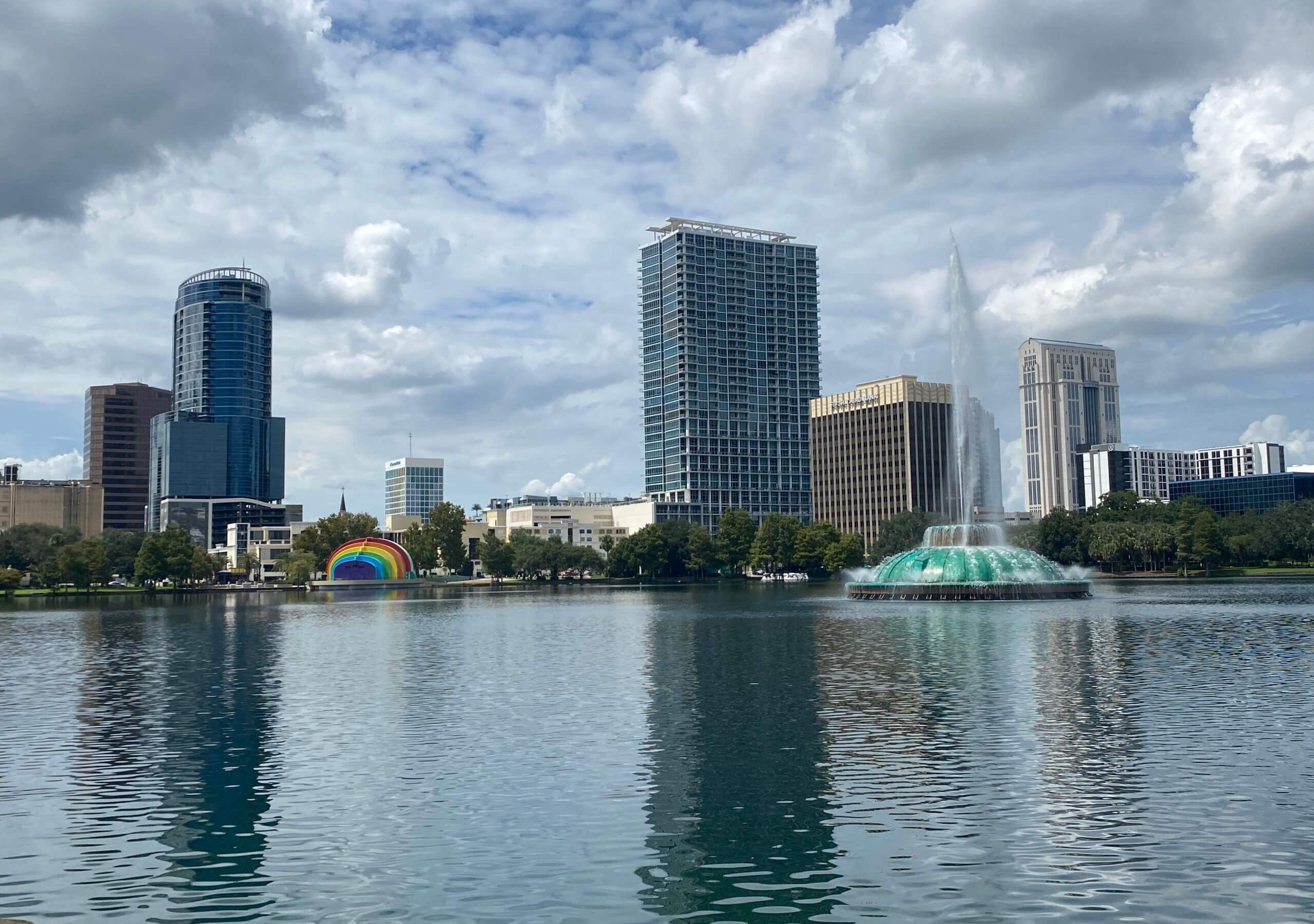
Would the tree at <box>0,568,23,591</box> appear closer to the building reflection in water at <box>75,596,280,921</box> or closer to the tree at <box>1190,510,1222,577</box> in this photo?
the building reflection in water at <box>75,596,280,921</box>

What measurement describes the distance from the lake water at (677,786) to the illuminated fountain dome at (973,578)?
46652 millimetres

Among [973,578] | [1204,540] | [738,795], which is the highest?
[1204,540]

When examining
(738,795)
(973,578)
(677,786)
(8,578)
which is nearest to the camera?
(738,795)

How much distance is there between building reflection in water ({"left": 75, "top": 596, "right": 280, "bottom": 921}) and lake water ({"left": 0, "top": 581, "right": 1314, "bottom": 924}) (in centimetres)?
12

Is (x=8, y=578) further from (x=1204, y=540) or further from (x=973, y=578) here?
(x=1204, y=540)

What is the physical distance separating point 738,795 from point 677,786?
5.52 feet

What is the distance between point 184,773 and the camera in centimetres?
3008

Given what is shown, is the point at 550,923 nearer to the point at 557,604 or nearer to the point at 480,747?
the point at 480,747

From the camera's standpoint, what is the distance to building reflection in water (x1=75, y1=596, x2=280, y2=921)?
66.5 feet

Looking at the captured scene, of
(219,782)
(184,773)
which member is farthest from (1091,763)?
(184,773)

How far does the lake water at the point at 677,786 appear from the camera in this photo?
19094 mm

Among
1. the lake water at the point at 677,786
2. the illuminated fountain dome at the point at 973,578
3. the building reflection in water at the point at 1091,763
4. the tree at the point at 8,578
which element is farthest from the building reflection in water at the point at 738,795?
the tree at the point at 8,578

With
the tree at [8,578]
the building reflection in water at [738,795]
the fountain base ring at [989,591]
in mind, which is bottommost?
the building reflection in water at [738,795]

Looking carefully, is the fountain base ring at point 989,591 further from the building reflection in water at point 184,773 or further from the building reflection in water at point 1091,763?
the building reflection in water at point 184,773
